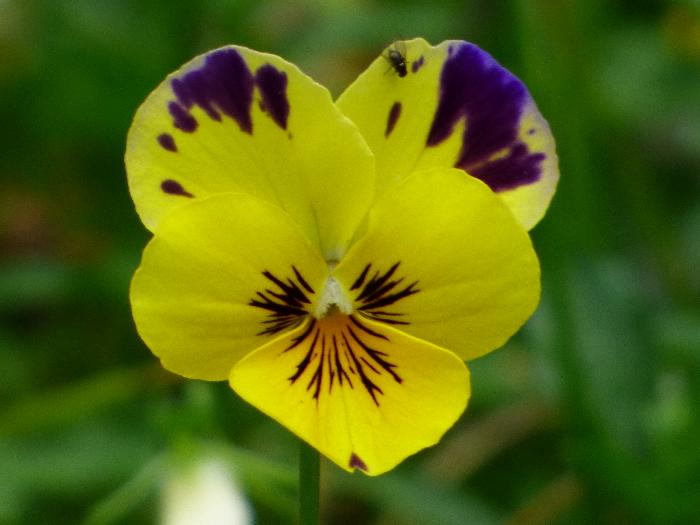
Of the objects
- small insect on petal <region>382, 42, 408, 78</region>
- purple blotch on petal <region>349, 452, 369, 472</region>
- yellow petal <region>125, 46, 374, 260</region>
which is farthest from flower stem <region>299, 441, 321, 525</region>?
small insect on petal <region>382, 42, 408, 78</region>

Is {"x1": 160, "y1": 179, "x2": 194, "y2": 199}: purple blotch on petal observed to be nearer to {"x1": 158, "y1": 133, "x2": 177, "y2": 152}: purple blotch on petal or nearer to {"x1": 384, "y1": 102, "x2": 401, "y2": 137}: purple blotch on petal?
{"x1": 158, "y1": 133, "x2": 177, "y2": 152}: purple blotch on petal

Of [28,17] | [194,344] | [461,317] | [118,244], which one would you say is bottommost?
[118,244]

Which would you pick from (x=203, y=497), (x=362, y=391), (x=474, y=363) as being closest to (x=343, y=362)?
(x=362, y=391)

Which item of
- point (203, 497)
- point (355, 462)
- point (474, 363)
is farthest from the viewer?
point (474, 363)

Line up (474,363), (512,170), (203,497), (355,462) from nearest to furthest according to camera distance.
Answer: (355,462)
(512,170)
(203,497)
(474,363)

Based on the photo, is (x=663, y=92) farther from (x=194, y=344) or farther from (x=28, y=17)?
(x=194, y=344)

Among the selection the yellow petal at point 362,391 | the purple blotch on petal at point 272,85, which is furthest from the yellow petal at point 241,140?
the yellow petal at point 362,391

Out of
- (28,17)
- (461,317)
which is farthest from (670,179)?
(461,317)

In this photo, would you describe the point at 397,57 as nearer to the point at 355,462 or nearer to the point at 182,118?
the point at 182,118
